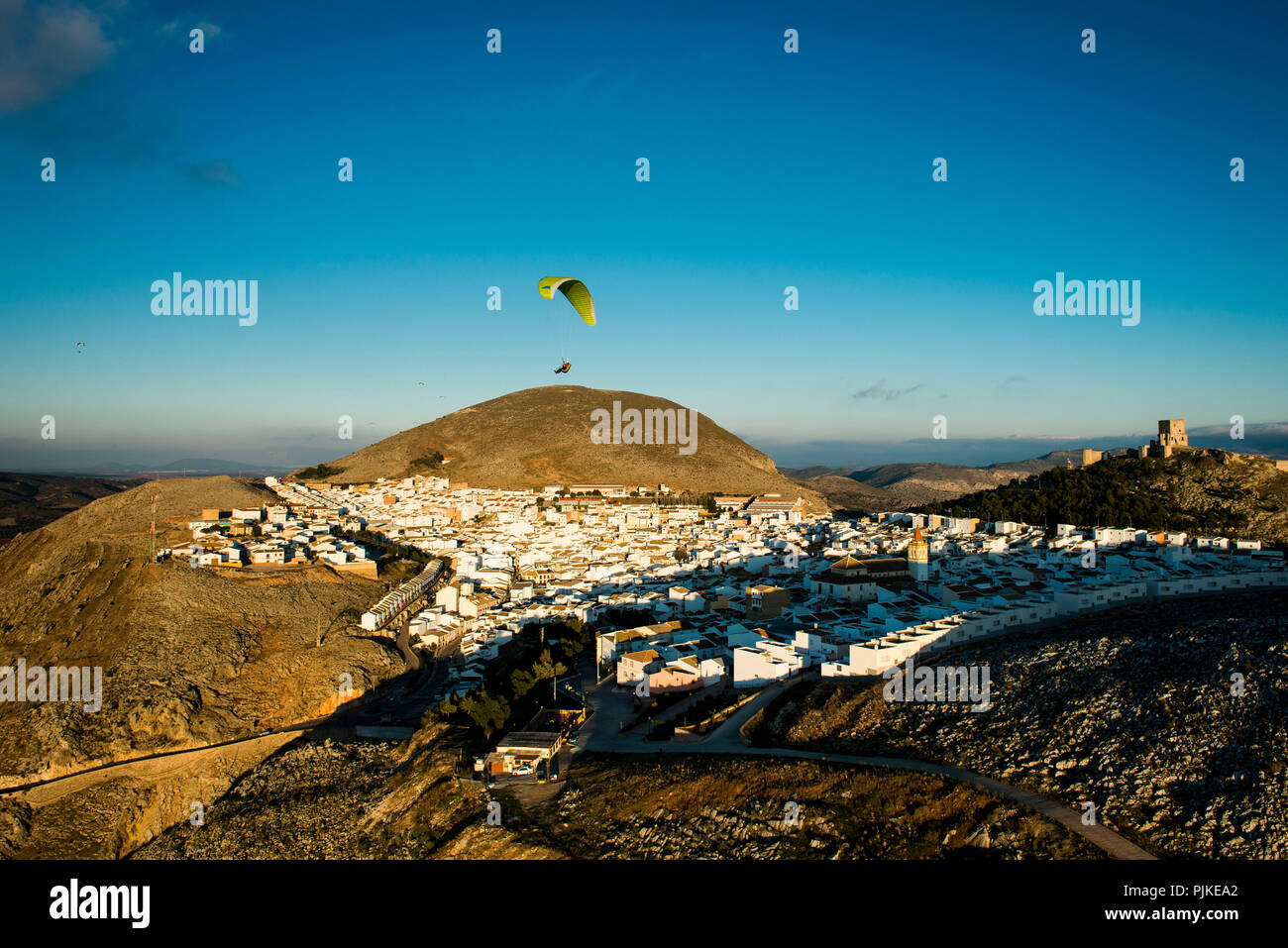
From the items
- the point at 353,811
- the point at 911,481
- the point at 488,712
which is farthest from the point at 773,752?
the point at 911,481

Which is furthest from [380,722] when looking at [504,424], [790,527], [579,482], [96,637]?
[504,424]

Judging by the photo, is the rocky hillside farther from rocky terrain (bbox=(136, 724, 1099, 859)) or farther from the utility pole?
rocky terrain (bbox=(136, 724, 1099, 859))

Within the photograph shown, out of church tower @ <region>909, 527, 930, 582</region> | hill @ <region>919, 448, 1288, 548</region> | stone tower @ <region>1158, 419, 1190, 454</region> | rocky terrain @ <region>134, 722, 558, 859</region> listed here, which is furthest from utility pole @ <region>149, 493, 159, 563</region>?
stone tower @ <region>1158, 419, 1190, 454</region>

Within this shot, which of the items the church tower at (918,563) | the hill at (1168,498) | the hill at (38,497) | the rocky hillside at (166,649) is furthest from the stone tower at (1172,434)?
the hill at (38,497)

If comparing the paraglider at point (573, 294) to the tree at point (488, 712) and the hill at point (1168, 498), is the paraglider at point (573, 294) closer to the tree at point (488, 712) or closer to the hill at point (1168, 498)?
the tree at point (488, 712)
